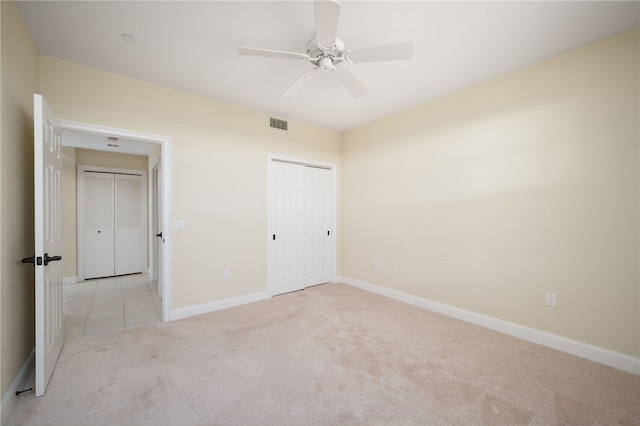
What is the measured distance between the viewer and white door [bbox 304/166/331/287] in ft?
14.8

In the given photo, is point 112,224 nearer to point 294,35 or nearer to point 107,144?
point 107,144

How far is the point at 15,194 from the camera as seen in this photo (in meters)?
1.88

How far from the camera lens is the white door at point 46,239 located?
1789 millimetres

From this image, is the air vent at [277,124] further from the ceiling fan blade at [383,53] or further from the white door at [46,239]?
the white door at [46,239]

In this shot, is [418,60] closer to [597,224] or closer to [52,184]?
[597,224]

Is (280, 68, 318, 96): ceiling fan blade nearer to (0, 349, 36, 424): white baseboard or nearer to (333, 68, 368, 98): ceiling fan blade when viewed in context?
(333, 68, 368, 98): ceiling fan blade

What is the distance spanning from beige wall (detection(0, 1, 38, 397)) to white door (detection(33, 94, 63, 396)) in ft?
0.46

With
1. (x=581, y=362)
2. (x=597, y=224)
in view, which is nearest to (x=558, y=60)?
(x=597, y=224)

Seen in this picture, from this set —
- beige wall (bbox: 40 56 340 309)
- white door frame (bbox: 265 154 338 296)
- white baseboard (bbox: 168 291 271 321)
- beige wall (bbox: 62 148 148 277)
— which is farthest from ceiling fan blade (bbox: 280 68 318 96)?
beige wall (bbox: 62 148 148 277)

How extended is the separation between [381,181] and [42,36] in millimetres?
3860

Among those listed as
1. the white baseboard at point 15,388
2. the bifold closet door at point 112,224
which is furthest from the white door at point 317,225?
the bifold closet door at point 112,224

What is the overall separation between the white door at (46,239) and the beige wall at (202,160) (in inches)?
22.8

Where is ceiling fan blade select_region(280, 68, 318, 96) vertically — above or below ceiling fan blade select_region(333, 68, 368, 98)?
above

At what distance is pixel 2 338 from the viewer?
5.36 ft
